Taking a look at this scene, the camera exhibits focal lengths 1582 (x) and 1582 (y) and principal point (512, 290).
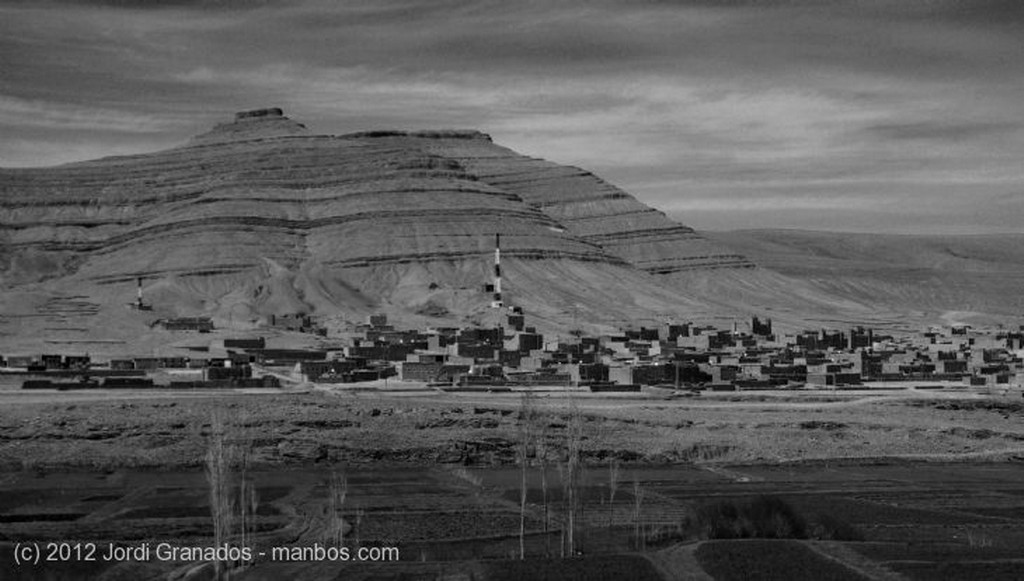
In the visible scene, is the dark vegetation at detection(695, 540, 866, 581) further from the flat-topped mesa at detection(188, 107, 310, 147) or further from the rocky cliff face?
the flat-topped mesa at detection(188, 107, 310, 147)

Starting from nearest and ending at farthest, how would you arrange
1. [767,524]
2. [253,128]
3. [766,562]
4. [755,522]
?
1. [766,562]
2. [767,524]
3. [755,522]
4. [253,128]

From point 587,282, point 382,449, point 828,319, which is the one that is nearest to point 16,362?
point 382,449

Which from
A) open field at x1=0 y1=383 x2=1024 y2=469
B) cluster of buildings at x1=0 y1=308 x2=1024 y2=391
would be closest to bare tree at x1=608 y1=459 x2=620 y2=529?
open field at x1=0 y1=383 x2=1024 y2=469

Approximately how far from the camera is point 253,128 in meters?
190

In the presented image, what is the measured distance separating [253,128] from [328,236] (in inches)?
1887

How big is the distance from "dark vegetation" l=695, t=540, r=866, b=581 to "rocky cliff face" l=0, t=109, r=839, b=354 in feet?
245

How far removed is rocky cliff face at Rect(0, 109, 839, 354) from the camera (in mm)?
122062

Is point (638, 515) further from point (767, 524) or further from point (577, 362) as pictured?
point (577, 362)

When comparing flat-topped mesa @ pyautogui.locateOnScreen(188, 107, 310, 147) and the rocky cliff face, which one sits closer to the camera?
the rocky cliff face

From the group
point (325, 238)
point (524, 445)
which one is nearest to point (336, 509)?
point (524, 445)

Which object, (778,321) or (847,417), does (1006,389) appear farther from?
(778,321)

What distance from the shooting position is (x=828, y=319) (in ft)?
460

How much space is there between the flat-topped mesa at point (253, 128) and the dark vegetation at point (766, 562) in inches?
6111

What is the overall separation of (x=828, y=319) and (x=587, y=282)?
21598 millimetres
